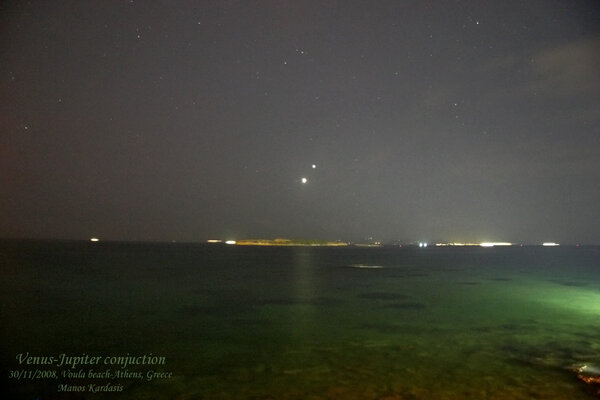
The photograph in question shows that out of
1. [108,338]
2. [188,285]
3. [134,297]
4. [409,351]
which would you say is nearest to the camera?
[409,351]

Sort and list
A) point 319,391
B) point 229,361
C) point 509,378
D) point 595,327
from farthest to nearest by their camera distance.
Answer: point 595,327 < point 229,361 < point 509,378 < point 319,391

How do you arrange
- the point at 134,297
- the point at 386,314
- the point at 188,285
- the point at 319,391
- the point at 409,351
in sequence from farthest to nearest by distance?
1. the point at 188,285
2. the point at 134,297
3. the point at 386,314
4. the point at 409,351
5. the point at 319,391

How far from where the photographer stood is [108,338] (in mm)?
18000

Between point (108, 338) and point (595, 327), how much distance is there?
23700 mm

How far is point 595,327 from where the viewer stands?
20375mm

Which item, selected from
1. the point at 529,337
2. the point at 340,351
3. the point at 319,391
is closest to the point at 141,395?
the point at 319,391

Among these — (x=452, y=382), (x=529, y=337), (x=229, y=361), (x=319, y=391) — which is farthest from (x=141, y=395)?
(x=529, y=337)

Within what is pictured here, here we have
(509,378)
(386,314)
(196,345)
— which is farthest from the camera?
(386,314)

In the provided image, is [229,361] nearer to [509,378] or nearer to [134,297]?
[509,378]

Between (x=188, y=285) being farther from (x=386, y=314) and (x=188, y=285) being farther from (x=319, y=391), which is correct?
(x=319, y=391)

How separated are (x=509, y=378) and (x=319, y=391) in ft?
18.9

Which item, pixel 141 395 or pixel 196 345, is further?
pixel 196 345

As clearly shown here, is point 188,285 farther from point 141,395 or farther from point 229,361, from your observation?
point 141,395

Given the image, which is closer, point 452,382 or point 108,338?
point 452,382
